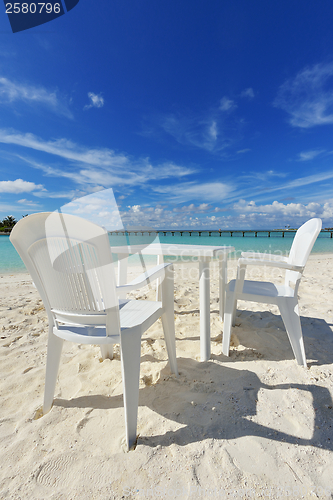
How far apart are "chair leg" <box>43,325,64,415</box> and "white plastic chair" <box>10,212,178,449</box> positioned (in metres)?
0.07

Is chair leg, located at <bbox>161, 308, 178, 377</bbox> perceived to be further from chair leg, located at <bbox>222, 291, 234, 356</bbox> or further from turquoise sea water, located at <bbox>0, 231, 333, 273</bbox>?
turquoise sea water, located at <bbox>0, 231, 333, 273</bbox>

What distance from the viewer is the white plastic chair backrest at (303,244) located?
6.08 feet

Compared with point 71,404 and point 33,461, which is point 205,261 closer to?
point 71,404

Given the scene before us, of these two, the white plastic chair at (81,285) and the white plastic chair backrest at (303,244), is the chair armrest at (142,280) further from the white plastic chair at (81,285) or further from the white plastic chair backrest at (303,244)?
the white plastic chair backrest at (303,244)

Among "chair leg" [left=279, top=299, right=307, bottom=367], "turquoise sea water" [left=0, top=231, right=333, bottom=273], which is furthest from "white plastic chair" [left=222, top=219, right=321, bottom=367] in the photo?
"turquoise sea water" [left=0, top=231, right=333, bottom=273]

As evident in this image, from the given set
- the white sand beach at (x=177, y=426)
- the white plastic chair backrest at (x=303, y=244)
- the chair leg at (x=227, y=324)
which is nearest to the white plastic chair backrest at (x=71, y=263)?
the white sand beach at (x=177, y=426)

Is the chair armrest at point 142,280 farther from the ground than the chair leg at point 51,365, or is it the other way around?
the chair armrest at point 142,280

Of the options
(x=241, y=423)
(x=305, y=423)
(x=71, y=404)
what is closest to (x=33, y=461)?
(x=71, y=404)

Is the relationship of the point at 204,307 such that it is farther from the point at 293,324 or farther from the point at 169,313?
the point at 293,324

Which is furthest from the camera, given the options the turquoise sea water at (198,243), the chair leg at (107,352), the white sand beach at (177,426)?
the turquoise sea water at (198,243)

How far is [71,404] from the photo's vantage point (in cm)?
149

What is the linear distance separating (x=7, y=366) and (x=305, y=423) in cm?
215

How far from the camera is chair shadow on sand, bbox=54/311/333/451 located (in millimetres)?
1233

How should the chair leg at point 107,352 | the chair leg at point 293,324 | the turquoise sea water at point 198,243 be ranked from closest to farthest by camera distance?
the chair leg at point 293,324, the chair leg at point 107,352, the turquoise sea water at point 198,243
